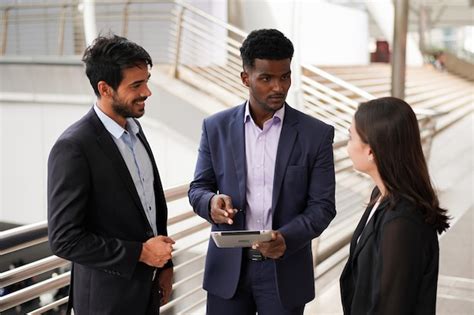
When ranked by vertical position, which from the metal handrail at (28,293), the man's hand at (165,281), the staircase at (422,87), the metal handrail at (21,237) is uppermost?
the metal handrail at (21,237)

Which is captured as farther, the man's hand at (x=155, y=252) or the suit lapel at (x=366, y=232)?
the man's hand at (x=155, y=252)

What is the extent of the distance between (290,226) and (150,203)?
1.31ft

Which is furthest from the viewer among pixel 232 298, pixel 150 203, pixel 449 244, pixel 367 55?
pixel 367 55

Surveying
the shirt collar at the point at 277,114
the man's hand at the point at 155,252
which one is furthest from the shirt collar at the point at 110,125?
the shirt collar at the point at 277,114

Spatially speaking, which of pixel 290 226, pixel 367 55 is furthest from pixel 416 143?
pixel 367 55

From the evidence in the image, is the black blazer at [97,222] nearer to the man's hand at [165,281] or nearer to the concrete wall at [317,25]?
the man's hand at [165,281]

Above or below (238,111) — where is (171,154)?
below

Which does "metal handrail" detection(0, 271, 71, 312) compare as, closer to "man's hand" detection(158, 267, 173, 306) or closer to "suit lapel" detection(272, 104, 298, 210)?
"man's hand" detection(158, 267, 173, 306)

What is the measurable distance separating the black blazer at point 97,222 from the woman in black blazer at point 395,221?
0.57m

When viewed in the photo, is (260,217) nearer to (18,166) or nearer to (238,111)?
(238,111)

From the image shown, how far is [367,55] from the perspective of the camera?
50.2 ft

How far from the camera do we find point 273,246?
167 cm

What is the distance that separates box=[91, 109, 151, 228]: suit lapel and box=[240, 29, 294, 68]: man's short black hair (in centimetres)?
49

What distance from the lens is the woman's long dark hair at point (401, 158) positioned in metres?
1.40
